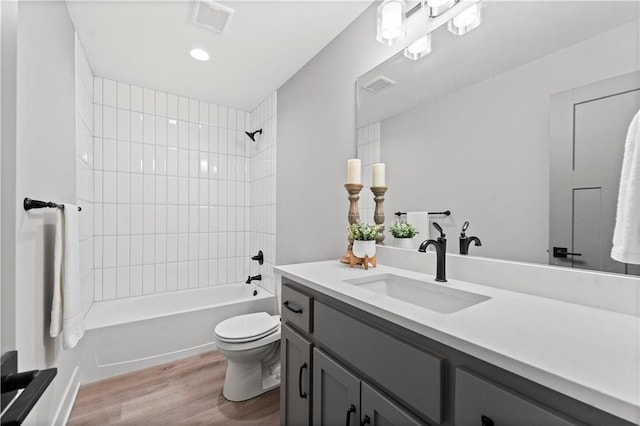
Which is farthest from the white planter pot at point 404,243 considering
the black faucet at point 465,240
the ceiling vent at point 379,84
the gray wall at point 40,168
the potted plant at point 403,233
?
the gray wall at point 40,168

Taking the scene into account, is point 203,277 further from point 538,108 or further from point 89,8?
point 538,108

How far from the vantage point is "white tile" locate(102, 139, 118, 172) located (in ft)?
8.46

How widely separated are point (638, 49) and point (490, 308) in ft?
2.74

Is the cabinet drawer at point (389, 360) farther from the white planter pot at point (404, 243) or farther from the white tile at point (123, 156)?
the white tile at point (123, 156)

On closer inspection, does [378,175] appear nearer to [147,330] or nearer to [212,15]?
[212,15]

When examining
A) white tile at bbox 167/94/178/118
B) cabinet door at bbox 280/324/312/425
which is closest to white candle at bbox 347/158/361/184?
cabinet door at bbox 280/324/312/425

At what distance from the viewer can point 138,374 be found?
2160mm

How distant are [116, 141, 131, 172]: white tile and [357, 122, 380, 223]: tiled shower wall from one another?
227 centimetres

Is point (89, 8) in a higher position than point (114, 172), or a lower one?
higher

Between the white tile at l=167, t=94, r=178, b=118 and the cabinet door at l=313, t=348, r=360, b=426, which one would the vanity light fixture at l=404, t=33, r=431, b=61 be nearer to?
the cabinet door at l=313, t=348, r=360, b=426

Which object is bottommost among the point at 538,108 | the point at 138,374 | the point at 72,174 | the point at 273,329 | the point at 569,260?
the point at 138,374

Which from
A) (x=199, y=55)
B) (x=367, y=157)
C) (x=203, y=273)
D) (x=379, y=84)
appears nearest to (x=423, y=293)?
(x=367, y=157)

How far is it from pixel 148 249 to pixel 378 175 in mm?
2405

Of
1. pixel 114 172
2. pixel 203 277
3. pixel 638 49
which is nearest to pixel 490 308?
pixel 638 49
